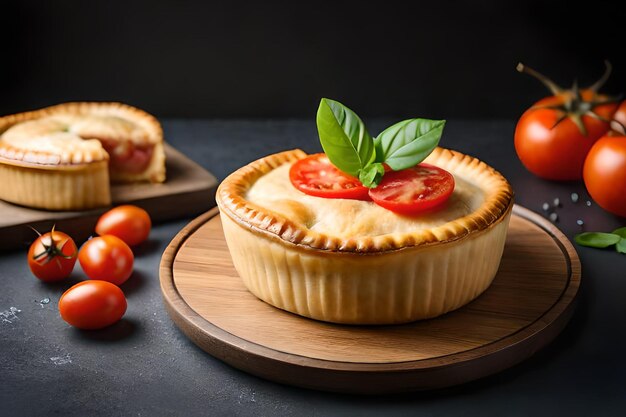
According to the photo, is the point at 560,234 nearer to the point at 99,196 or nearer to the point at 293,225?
the point at 293,225

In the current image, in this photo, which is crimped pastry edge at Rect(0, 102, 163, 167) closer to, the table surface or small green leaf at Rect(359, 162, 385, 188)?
the table surface

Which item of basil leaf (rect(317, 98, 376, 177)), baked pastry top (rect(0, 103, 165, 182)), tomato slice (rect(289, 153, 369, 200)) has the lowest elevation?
baked pastry top (rect(0, 103, 165, 182))

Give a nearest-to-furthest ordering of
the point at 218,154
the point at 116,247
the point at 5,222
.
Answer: the point at 116,247 → the point at 5,222 → the point at 218,154

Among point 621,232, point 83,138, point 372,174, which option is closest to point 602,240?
point 621,232

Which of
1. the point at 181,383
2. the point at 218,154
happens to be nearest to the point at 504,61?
the point at 218,154

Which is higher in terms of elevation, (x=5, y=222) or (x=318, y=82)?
(x=318, y=82)

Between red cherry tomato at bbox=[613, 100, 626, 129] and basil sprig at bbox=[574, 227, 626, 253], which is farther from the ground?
red cherry tomato at bbox=[613, 100, 626, 129]

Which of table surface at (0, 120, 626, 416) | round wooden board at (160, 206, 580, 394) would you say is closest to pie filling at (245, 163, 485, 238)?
round wooden board at (160, 206, 580, 394)

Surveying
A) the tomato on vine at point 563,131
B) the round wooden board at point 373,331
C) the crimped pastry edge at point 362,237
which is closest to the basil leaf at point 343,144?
the crimped pastry edge at point 362,237
